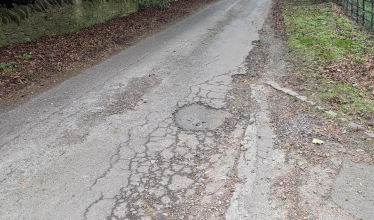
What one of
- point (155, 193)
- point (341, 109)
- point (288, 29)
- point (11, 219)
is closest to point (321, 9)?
point (288, 29)

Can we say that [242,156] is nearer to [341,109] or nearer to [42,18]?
[341,109]

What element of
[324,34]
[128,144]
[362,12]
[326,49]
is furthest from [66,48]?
[362,12]

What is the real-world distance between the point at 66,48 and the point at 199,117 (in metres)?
6.11

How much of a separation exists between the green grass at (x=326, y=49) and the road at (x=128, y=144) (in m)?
1.56

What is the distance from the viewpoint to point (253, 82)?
24.0 ft

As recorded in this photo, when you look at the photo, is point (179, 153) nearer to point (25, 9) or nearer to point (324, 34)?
point (324, 34)

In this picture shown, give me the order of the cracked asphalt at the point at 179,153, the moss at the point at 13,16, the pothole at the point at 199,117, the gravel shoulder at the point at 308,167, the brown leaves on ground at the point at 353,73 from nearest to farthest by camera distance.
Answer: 1. the gravel shoulder at the point at 308,167
2. the cracked asphalt at the point at 179,153
3. the pothole at the point at 199,117
4. the brown leaves on ground at the point at 353,73
5. the moss at the point at 13,16

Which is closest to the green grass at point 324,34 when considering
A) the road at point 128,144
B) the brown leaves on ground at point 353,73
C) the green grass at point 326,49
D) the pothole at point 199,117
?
the green grass at point 326,49

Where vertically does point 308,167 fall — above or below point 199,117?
below

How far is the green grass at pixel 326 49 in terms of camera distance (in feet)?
19.7

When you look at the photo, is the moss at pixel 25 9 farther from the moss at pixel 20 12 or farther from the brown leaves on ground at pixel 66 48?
the brown leaves on ground at pixel 66 48

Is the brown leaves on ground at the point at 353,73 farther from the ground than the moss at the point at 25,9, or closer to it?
closer to it

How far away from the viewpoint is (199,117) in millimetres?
5793

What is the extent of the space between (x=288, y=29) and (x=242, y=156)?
339 inches
